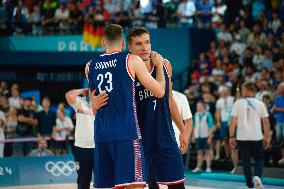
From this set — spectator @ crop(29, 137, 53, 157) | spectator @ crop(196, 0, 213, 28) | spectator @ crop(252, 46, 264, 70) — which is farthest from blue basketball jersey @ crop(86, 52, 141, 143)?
spectator @ crop(196, 0, 213, 28)

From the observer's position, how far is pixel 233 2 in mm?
23312

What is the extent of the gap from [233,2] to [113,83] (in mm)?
16791

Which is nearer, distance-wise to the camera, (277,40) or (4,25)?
(277,40)

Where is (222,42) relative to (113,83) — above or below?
above

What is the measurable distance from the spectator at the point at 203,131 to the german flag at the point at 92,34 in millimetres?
6308

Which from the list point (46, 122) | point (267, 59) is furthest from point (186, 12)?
point (46, 122)

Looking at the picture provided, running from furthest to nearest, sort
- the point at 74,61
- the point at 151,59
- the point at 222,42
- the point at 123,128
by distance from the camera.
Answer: the point at 74,61, the point at 222,42, the point at 151,59, the point at 123,128

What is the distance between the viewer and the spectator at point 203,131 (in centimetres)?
1830

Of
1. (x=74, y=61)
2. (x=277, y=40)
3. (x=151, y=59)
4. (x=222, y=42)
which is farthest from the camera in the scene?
(x=74, y=61)

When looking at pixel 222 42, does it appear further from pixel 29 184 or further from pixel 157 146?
pixel 157 146

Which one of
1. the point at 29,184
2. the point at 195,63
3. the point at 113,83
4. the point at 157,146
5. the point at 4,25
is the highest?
the point at 4,25

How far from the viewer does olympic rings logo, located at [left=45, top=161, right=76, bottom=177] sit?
16500mm

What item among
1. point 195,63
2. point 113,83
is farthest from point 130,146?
point 195,63

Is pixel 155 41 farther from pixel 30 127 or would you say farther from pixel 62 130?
pixel 30 127
